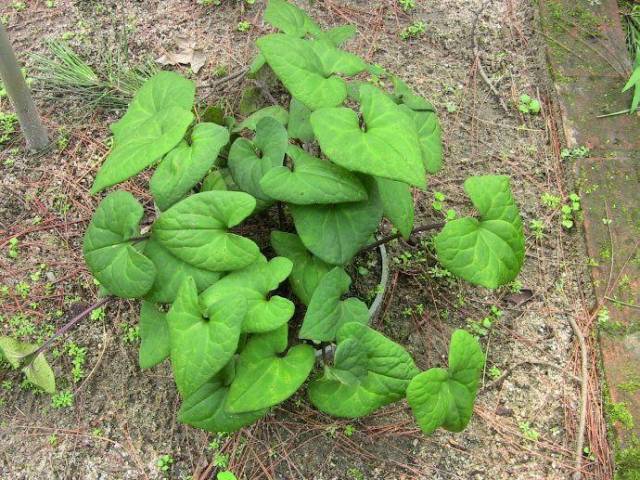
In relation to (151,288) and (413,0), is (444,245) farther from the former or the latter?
(413,0)

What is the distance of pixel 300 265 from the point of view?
74.7 inches

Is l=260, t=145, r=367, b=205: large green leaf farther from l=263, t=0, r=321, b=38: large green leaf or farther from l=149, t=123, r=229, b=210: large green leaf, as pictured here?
l=263, t=0, r=321, b=38: large green leaf

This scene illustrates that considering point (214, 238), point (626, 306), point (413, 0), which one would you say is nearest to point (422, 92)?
point (413, 0)

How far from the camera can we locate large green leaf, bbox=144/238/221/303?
68.6 inches

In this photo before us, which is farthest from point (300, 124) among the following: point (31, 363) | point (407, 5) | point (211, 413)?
point (407, 5)

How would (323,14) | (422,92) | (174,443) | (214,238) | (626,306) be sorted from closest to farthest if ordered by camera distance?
(214,238) < (174,443) < (626,306) < (422,92) < (323,14)

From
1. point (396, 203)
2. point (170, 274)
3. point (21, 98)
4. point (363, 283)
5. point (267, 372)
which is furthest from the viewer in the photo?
point (21, 98)

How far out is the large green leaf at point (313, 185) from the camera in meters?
1.70

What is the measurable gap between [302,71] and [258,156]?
319 mm

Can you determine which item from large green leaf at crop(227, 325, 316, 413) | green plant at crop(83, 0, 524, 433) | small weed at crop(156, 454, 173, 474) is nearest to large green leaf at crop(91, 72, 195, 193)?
green plant at crop(83, 0, 524, 433)

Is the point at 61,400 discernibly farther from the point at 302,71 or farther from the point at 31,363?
the point at 302,71

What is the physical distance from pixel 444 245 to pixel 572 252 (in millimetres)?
1056

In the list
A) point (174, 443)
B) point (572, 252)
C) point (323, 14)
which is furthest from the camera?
point (323, 14)

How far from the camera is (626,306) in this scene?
2.34m
